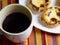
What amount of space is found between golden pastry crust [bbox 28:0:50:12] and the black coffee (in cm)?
8

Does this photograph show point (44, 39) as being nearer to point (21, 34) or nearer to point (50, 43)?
point (50, 43)

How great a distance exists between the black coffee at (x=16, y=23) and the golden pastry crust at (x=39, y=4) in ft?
0.26

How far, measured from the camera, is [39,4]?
646 millimetres

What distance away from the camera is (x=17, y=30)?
0.55m

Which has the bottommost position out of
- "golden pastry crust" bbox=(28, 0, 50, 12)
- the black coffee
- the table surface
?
the table surface

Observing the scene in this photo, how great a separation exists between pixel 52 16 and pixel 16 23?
0.15 meters

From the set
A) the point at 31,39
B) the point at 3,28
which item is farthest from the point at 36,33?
the point at 3,28

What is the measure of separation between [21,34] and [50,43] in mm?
149

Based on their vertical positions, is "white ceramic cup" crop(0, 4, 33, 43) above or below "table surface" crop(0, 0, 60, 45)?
above

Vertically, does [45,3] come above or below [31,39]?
above

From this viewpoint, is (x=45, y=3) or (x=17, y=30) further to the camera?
(x=45, y=3)

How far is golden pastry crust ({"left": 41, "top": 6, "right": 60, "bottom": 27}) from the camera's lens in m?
0.62

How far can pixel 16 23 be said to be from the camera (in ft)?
1.84

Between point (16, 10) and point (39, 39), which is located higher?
point (16, 10)
